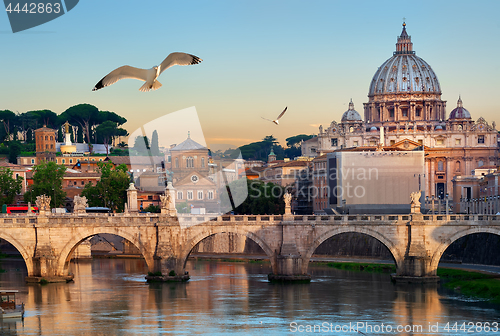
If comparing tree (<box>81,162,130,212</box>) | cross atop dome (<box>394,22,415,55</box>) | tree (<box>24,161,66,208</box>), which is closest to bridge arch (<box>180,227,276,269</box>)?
tree (<box>81,162,130,212</box>)

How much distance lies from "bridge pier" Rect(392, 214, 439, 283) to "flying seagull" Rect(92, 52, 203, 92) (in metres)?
27.2

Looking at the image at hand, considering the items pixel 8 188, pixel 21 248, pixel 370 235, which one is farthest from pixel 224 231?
pixel 8 188

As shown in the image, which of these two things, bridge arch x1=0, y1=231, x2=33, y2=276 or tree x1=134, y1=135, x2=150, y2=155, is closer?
bridge arch x1=0, y1=231, x2=33, y2=276

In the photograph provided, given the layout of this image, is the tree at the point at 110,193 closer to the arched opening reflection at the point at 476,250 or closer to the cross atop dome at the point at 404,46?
the arched opening reflection at the point at 476,250

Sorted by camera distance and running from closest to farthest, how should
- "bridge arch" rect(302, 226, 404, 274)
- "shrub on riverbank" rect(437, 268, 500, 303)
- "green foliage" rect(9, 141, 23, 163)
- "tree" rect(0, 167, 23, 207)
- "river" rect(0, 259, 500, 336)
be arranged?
"river" rect(0, 259, 500, 336) → "shrub on riverbank" rect(437, 268, 500, 303) → "bridge arch" rect(302, 226, 404, 274) → "tree" rect(0, 167, 23, 207) → "green foliage" rect(9, 141, 23, 163)

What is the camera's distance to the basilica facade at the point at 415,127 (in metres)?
139

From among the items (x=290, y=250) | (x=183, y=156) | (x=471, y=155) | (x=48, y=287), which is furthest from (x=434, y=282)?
(x=471, y=155)

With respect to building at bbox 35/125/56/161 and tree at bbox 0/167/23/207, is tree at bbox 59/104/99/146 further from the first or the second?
tree at bbox 0/167/23/207

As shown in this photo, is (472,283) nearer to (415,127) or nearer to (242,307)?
(242,307)

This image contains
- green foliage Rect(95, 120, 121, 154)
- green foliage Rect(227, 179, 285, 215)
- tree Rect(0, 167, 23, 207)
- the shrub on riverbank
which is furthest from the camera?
green foliage Rect(95, 120, 121, 154)

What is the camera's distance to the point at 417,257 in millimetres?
57094

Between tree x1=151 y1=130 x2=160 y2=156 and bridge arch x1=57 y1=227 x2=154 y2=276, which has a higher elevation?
tree x1=151 y1=130 x2=160 y2=156

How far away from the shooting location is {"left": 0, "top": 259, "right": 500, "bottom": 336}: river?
44.3 metres

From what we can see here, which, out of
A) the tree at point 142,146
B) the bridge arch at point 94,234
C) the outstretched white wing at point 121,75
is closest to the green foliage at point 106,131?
the tree at point 142,146
